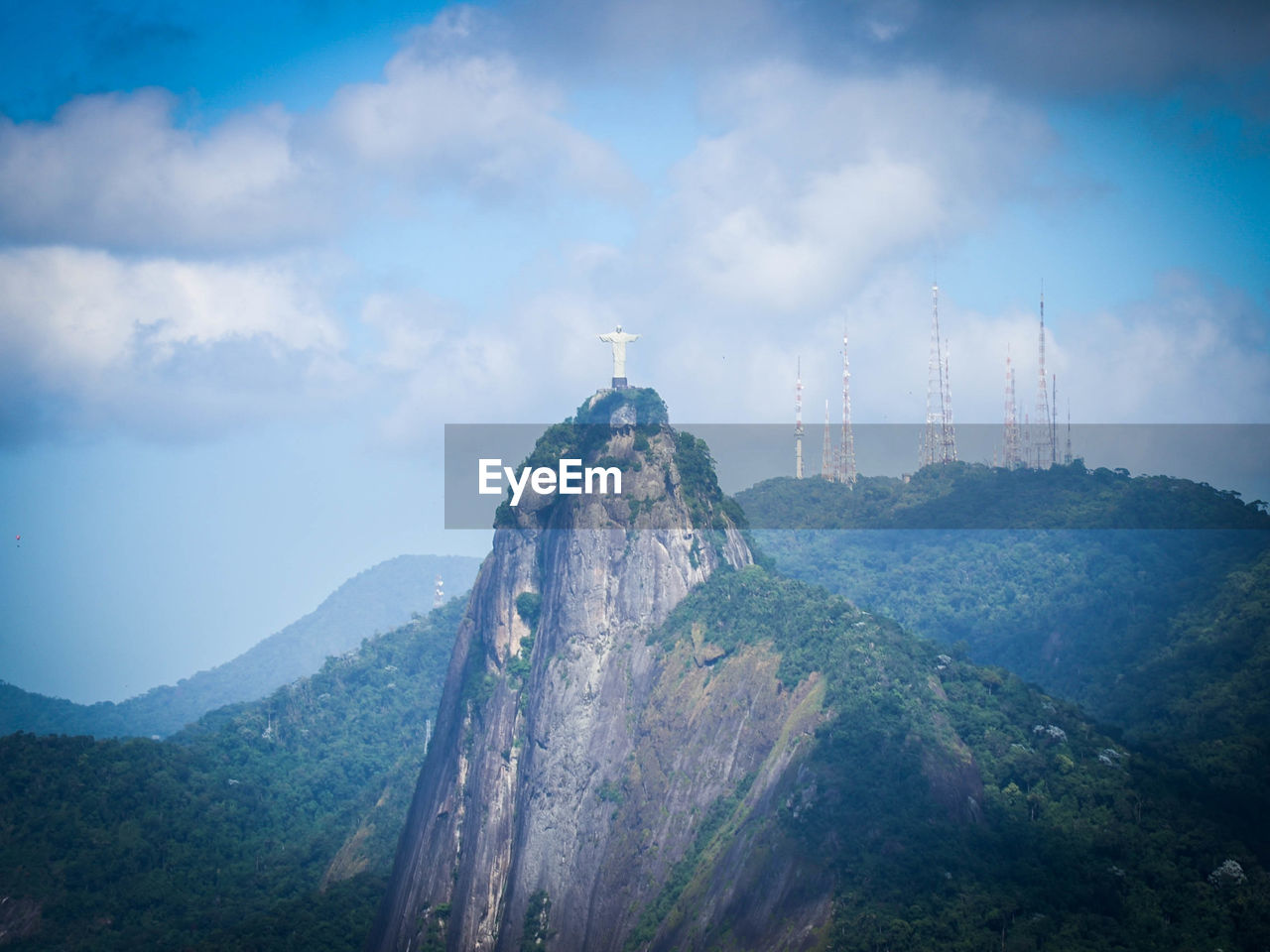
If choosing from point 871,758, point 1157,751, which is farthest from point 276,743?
point 1157,751

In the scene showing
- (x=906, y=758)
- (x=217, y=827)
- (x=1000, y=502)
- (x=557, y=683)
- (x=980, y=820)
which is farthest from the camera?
(x=1000, y=502)

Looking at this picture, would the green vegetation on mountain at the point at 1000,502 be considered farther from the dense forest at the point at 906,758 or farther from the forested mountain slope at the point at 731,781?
the forested mountain slope at the point at 731,781

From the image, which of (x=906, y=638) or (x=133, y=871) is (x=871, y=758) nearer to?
(x=906, y=638)

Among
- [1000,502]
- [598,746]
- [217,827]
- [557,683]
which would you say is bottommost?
[217,827]

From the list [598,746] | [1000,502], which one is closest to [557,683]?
[598,746]

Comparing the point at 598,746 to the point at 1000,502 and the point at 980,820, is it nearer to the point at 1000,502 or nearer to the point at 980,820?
the point at 980,820

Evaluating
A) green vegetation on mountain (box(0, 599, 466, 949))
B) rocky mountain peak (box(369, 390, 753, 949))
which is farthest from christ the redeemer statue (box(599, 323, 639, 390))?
green vegetation on mountain (box(0, 599, 466, 949))

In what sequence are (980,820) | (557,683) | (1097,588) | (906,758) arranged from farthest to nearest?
(1097,588) < (557,683) < (906,758) < (980,820)

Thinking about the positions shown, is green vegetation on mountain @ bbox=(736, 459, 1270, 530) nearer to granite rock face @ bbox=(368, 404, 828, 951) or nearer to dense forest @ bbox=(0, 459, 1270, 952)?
dense forest @ bbox=(0, 459, 1270, 952)

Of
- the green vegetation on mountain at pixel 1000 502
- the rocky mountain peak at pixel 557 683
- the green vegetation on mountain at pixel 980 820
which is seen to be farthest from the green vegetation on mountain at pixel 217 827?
the green vegetation on mountain at pixel 1000 502
